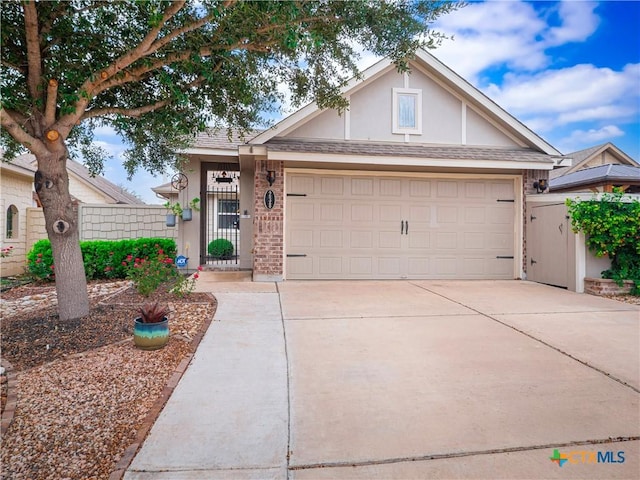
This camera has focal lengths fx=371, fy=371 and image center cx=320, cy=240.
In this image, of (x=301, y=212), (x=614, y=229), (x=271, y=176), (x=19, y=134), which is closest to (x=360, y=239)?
(x=301, y=212)

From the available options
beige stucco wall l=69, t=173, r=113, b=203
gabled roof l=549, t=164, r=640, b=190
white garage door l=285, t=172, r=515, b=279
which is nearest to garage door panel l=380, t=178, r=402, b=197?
white garage door l=285, t=172, r=515, b=279

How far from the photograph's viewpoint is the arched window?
32.4 feet

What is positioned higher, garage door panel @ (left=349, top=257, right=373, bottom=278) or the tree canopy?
the tree canopy

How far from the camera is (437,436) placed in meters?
2.42

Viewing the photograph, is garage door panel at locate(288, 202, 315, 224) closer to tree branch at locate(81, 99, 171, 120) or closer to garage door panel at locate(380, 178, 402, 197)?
garage door panel at locate(380, 178, 402, 197)

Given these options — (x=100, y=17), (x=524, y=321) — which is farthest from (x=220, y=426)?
(x=100, y=17)

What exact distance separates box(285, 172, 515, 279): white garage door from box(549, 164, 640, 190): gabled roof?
6544mm

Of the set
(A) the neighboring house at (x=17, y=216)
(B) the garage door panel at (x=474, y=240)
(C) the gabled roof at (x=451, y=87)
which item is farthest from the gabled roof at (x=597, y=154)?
(A) the neighboring house at (x=17, y=216)

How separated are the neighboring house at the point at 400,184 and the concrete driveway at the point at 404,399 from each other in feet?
10.7

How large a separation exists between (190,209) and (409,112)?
233 inches

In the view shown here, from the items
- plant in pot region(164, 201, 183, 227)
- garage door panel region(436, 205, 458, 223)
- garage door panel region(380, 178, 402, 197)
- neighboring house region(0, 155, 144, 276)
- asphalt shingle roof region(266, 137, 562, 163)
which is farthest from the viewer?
neighboring house region(0, 155, 144, 276)

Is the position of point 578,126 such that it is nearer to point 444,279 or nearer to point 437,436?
point 444,279

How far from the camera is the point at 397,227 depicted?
8898 millimetres

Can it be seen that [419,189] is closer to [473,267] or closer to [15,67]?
[473,267]
